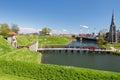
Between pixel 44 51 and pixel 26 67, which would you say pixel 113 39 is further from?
pixel 26 67

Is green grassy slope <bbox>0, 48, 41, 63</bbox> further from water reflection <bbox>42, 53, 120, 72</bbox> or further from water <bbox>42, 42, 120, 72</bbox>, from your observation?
water reflection <bbox>42, 53, 120, 72</bbox>

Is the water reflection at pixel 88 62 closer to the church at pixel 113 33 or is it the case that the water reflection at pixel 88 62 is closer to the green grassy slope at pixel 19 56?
the green grassy slope at pixel 19 56

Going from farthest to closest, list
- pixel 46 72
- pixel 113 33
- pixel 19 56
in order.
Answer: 1. pixel 113 33
2. pixel 19 56
3. pixel 46 72

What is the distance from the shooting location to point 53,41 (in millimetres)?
134375

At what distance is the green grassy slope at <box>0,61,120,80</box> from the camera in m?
25.0

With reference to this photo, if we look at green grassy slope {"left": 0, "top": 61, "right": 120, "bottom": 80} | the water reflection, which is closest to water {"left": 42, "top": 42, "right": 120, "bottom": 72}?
the water reflection

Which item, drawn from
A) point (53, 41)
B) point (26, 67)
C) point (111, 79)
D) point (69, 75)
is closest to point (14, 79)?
point (26, 67)

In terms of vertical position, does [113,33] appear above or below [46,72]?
above

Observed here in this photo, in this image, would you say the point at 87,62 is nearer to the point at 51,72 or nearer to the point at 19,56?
the point at 19,56

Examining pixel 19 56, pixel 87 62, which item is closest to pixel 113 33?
pixel 87 62

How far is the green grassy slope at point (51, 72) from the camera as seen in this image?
25000 millimetres

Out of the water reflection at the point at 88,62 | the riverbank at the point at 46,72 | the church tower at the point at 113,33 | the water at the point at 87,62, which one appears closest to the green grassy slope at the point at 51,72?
the riverbank at the point at 46,72

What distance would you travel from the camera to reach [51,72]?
27.0 metres

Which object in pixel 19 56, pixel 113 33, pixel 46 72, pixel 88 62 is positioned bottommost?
pixel 88 62
